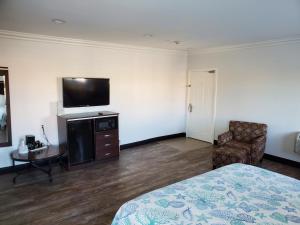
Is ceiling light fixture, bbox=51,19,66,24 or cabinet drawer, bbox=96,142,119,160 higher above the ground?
ceiling light fixture, bbox=51,19,66,24

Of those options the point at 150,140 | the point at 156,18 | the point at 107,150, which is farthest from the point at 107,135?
the point at 156,18

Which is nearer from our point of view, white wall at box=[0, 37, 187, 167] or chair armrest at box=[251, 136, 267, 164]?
white wall at box=[0, 37, 187, 167]

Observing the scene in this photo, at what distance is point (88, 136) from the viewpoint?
14.0ft

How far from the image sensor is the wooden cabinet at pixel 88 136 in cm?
404

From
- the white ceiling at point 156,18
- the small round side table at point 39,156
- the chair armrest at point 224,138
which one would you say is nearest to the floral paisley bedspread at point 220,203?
the white ceiling at point 156,18

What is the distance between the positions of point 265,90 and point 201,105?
1.73m

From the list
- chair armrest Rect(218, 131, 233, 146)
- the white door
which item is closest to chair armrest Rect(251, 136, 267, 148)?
chair armrest Rect(218, 131, 233, 146)

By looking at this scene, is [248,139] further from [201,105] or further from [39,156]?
[39,156]

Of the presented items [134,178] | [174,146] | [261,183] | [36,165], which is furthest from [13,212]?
[174,146]

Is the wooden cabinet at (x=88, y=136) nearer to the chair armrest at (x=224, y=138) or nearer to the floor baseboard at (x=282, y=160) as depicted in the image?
the chair armrest at (x=224, y=138)

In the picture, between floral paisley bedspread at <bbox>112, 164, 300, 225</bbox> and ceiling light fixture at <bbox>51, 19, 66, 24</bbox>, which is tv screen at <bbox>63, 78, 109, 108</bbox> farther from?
floral paisley bedspread at <bbox>112, 164, 300, 225</bbox>

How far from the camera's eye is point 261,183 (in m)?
2.27

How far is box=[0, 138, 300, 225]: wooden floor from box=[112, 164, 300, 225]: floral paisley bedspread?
1073mm

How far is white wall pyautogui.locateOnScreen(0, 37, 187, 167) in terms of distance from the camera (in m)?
3.91
